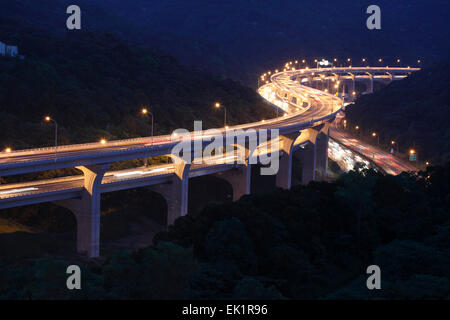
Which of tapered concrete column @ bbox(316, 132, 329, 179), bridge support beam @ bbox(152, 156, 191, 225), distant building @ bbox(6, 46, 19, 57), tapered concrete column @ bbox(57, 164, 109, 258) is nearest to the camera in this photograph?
tapered concrete column @ bbox(57, 164, 109, 258)

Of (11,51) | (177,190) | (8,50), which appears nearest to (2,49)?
(8,50)

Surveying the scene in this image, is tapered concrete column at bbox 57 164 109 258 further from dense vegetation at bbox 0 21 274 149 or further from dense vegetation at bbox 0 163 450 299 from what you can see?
dense vegetation at bbox 0 21 274 149

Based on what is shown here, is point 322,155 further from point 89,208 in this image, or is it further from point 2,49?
point 89,208

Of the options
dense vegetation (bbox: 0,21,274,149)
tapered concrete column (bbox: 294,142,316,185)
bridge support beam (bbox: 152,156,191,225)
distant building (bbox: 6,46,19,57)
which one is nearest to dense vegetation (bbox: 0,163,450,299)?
bridge support beam (bbox: 152,156,191,225)

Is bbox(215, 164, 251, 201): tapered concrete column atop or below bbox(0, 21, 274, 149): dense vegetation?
below

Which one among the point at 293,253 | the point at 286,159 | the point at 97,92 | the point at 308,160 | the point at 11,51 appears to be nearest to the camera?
the point at 293,253
